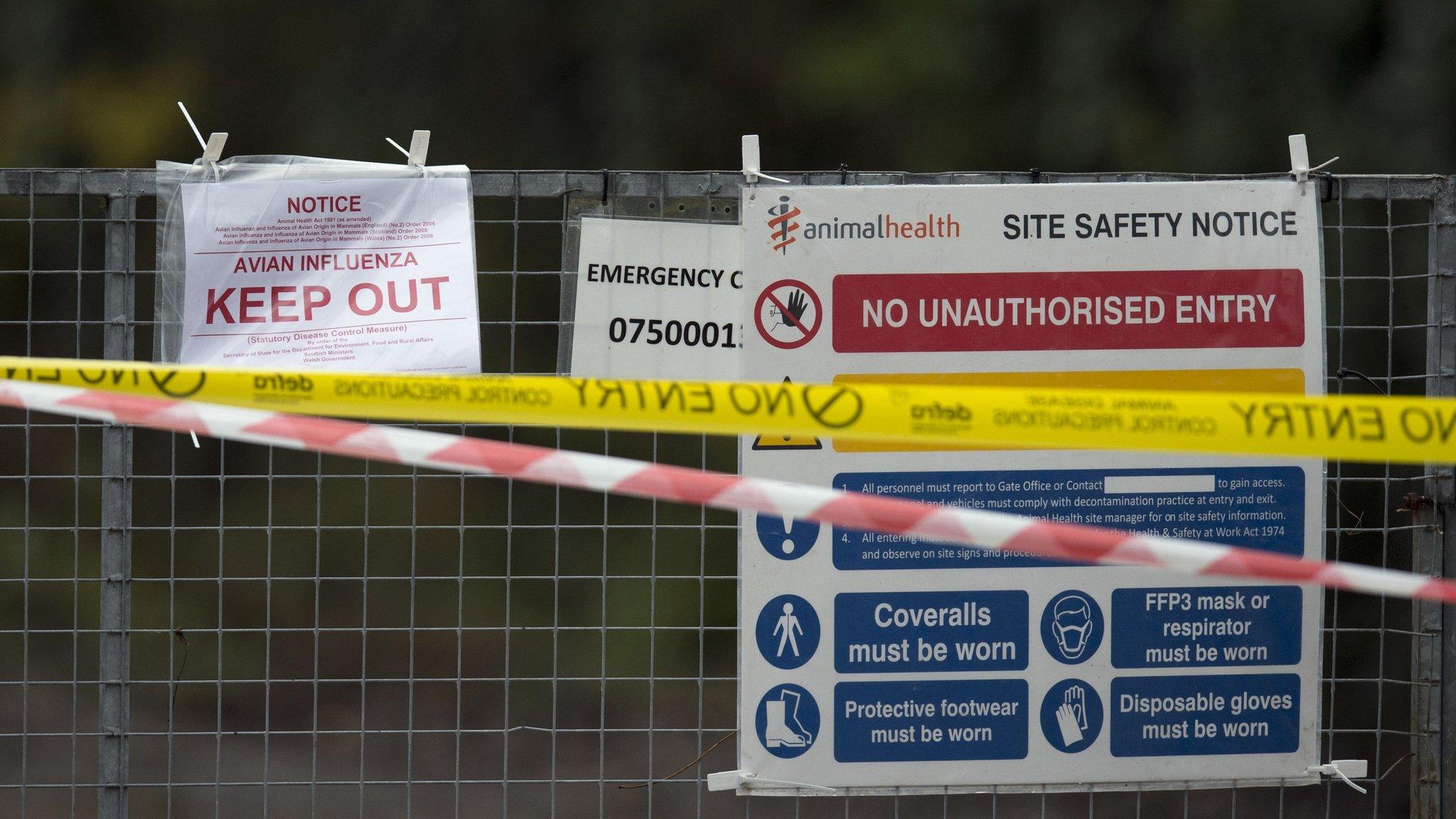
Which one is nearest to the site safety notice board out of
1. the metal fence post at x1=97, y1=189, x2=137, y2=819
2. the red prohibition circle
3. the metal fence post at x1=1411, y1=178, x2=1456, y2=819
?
the red prohibition circle

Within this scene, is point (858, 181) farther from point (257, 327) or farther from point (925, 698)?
point (257, 327)

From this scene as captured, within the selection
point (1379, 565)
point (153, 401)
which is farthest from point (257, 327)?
point (1379, 565)

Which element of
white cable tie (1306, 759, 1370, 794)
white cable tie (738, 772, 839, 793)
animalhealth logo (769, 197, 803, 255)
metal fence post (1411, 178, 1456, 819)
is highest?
animalhealth logo (769, 197, 803, 255)

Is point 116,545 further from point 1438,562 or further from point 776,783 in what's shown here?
point 1438,562

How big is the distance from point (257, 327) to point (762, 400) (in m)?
1.64

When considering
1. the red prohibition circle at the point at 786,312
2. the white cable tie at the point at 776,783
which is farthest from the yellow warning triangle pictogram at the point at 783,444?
the white cable tie at the point at 776,783

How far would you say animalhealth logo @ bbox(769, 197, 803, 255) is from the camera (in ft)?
10.8

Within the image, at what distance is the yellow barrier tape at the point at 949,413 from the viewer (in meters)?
2.21

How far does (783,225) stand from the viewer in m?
3.29

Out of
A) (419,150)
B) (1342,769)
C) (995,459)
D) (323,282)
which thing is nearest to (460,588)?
(323,282)

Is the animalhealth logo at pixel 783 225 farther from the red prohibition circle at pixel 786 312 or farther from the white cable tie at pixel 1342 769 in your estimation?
the white cable tie at pixel 1342 769

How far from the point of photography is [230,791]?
5281 mm

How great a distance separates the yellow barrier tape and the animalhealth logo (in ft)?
3.42

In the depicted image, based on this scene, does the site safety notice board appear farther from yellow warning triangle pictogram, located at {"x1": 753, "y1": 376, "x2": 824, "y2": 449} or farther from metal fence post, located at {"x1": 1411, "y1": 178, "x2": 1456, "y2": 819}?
metal fence post, located at {"x1": 1411, "y1": 178, "x2": 1456, "y2": 819}
